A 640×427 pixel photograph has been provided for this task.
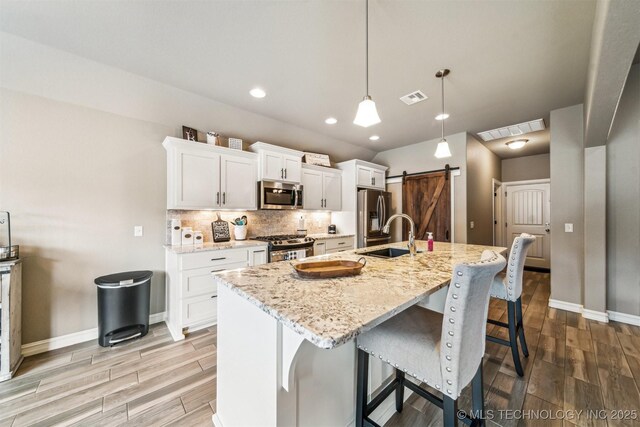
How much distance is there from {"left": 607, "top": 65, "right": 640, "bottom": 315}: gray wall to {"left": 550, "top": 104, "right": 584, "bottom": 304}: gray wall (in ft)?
1.01

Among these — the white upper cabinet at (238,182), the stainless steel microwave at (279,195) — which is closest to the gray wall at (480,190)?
the stainless steel microwave at (279,195)

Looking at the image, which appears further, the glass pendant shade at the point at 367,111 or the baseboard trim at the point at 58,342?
the baseboard trim at the point at 58,342

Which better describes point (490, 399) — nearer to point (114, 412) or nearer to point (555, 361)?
point (555, 361)

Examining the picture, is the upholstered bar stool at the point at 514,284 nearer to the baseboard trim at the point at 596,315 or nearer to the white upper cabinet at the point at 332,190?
the baseboard trim at the point at 596,315

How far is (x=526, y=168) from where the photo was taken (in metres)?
5.68

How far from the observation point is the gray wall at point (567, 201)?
3182 millimetres

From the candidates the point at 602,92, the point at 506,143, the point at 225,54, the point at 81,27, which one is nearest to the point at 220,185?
the point at 225,54

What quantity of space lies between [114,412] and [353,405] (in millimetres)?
1581

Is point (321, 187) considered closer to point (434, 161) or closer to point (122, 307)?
point (434, 161)

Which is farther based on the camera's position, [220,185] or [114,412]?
[220,185]

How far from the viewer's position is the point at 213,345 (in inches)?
94.0

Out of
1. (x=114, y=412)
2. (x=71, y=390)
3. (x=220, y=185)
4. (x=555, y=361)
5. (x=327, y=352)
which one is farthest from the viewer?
(x=220, y=185)

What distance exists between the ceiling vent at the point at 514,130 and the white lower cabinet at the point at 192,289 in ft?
14.9

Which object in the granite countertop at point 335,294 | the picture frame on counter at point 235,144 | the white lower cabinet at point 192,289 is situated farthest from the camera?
the picture frame on counter at point 235,144
